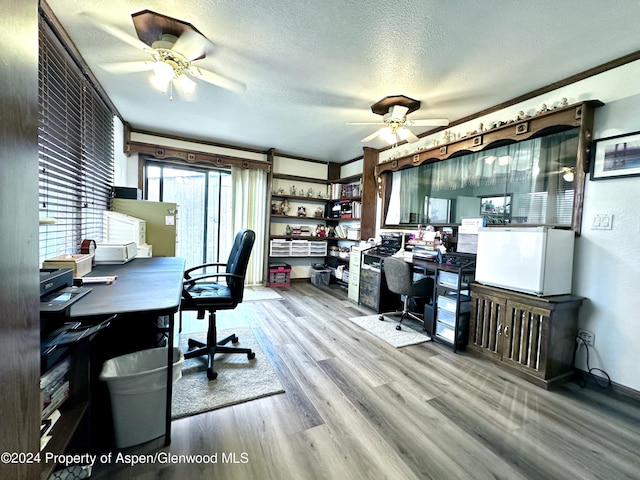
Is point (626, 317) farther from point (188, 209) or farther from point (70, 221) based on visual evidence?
point (188, 209)

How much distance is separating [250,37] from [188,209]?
330 cm

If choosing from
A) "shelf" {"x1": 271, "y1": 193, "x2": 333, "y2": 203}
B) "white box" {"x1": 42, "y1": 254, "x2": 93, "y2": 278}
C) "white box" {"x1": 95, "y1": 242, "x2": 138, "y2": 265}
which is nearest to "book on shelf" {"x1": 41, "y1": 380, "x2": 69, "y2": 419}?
"white box" {"x1": 42, "y1": 254, "x2": 93, "y2": 278}

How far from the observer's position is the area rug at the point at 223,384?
1649 mm

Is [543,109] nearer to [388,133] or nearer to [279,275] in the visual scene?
[388,133]

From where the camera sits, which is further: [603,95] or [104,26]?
[603,95]

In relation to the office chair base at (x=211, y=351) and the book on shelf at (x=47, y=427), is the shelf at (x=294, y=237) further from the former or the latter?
the book on shelf at (x=47, y=427)

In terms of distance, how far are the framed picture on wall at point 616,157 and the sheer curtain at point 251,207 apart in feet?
13.6

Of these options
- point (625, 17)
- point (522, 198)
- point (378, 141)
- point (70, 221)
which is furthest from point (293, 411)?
point (378, 141)

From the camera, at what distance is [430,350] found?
8.30 feet

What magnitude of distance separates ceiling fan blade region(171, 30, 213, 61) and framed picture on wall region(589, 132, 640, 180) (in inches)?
120

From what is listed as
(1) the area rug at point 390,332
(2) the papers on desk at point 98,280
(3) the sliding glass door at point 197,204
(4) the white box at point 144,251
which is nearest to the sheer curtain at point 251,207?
(3) the sliding glass door at point 197,204

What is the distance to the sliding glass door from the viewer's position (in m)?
4.30

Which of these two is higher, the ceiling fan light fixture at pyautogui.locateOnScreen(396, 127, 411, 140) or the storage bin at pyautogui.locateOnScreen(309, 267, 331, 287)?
the ceiling fan light fixture at pyautogui.locateOnScreen(396, 127, 411, 140)

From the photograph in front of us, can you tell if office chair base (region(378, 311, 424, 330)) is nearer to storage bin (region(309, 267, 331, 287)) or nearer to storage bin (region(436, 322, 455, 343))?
storage bin (region(436, 322, 455, 343))
